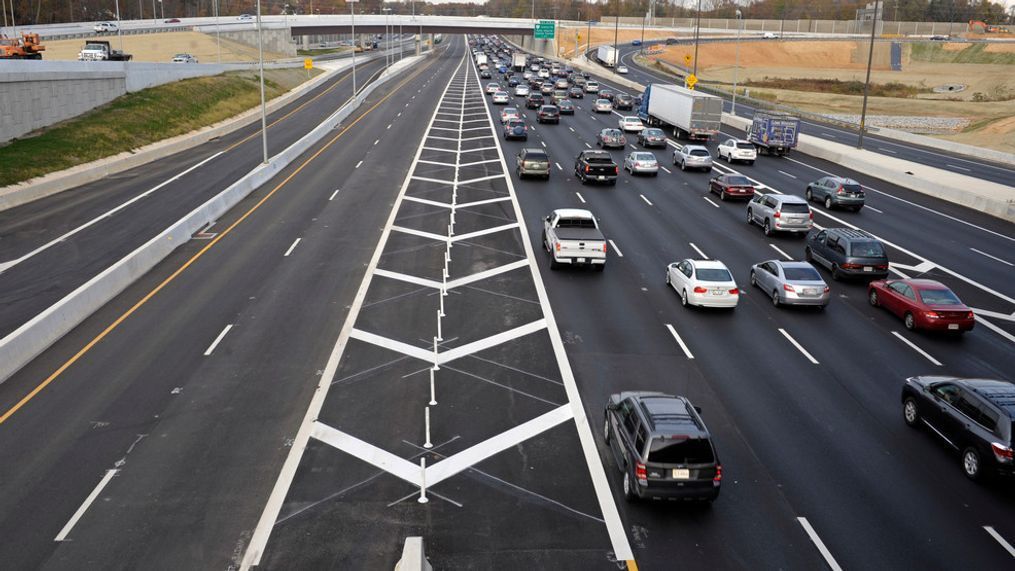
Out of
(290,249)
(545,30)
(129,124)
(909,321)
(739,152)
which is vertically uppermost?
(545,30)

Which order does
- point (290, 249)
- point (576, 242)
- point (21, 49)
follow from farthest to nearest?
point (21, 49)
point (290, 249)
point (576, 242)

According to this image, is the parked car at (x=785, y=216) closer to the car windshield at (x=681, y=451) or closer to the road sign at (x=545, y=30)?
the car windshield at (x=681, y=451)

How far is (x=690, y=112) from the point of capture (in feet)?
180

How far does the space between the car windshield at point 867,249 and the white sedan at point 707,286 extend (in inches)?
221

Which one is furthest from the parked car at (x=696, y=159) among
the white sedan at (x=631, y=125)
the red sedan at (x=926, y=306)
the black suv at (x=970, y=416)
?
the black suv at (x=970, y=416)

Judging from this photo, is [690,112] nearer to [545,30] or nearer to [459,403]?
[459,403]

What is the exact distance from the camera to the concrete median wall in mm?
18641

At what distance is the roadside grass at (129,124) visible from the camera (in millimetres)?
38009

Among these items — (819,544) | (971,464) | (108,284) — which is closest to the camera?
(819,544)

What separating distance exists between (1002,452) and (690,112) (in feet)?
143

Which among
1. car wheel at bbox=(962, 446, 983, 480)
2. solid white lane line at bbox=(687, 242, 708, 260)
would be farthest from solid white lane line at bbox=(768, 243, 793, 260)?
car wheel at bbox=(962, 446, 983, 480)

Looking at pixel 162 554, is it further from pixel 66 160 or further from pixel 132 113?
pixel 132 113

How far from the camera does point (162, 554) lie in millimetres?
11742

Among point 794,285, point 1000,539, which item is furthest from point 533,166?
point 1000,539
